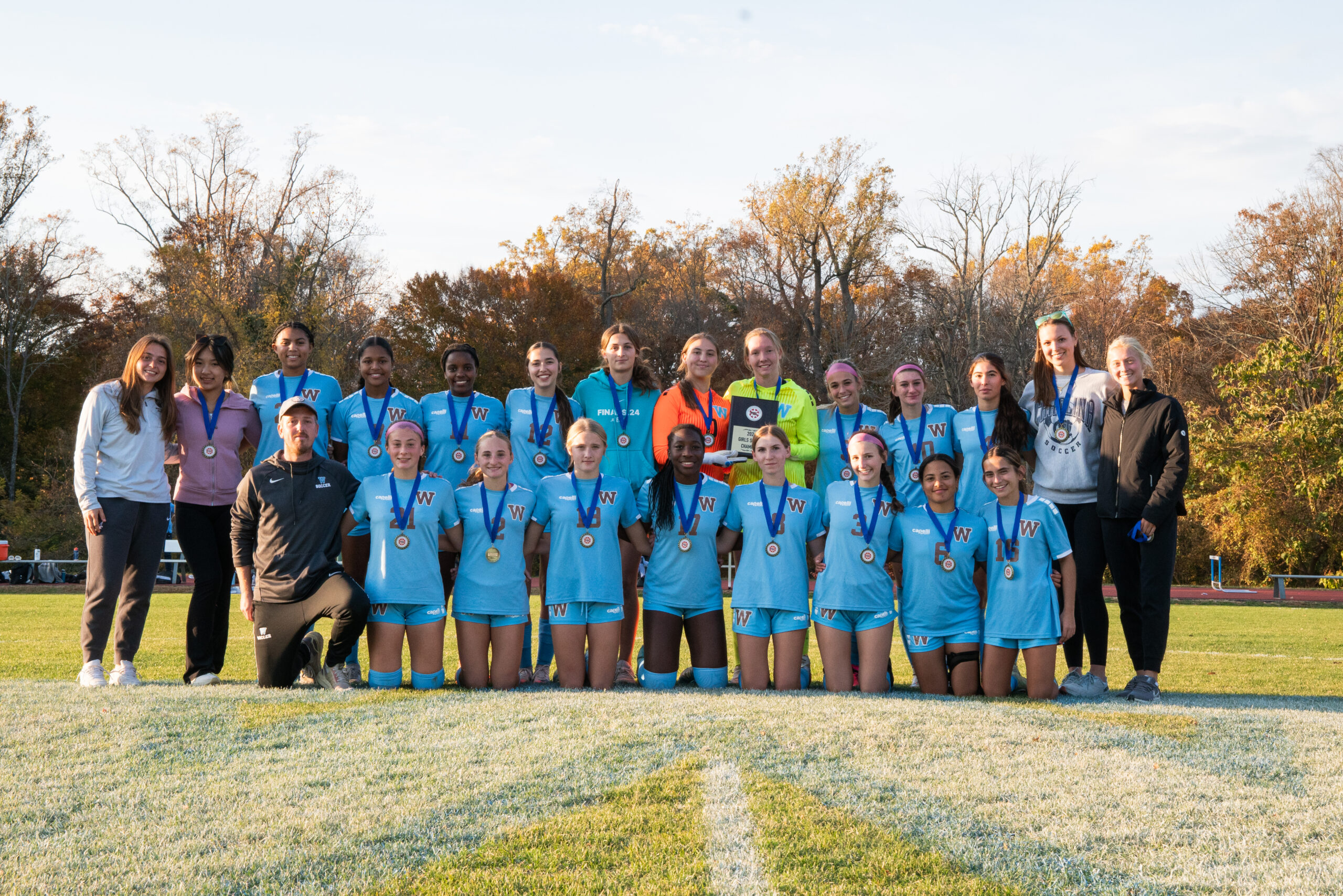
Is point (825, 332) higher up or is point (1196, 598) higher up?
point (825, 332)

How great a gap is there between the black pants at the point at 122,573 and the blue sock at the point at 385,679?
4.52ft

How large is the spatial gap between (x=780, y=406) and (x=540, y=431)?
1586 millimetres

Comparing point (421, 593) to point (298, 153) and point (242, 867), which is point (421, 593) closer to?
point (242, 867)

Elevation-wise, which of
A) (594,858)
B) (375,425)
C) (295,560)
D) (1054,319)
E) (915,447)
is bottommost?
(594,858)

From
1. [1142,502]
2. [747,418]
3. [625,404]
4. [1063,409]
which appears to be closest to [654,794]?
[747,418]

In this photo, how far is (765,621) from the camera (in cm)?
582

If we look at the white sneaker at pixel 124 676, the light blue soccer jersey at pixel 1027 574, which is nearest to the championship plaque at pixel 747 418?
the light blue soccer jersey at pixel 1027 574

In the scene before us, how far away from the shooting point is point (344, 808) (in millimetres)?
3254

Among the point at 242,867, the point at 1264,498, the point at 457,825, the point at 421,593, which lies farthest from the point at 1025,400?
the point at 1264,498

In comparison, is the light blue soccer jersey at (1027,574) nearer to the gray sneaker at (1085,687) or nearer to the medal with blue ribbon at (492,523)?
the gray sneaker at (1085,687)

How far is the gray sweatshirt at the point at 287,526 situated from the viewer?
5445 mm

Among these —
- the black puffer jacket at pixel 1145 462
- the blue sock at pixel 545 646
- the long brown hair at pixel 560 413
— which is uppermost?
the long brown hair at pixel 560 413

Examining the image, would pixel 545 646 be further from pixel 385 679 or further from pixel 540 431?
pixel 540 431

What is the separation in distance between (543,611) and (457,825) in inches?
117
